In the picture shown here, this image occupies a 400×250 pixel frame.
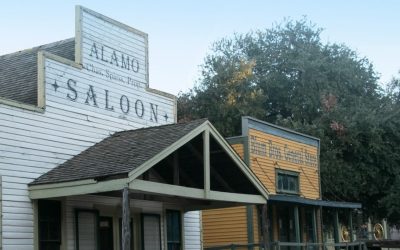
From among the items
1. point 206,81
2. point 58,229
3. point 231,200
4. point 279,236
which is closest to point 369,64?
point 206,81

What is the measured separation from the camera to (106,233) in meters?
14.6

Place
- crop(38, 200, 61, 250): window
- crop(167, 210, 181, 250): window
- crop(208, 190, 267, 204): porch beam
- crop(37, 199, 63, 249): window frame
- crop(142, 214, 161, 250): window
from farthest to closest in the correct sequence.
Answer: crop(167, 210, 181, 250): window, crop(142, 214, 161, 250): window, crop(208, 190, 267, 204): porch beam, crop(38, 200, 61, 250): window, crop(37, 199, 63, 249): window frame

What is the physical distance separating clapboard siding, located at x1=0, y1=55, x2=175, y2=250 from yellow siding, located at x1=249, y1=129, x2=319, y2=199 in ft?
21.6

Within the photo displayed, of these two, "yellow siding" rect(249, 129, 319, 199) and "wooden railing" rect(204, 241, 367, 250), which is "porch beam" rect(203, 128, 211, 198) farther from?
"yellow siding" rect(249, 129, 319, 199)

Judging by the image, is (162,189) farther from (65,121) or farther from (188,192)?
(65,121)

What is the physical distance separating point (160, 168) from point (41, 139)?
3601 mm

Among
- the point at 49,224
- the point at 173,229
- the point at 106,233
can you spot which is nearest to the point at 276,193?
the point at 173,229

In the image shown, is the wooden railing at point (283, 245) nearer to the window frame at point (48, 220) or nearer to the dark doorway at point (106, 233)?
the dark doorway at point (106, 233)

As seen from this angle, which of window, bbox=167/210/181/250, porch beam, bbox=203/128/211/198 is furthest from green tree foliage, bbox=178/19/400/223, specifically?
porch beam, bbox=203/128/211/198

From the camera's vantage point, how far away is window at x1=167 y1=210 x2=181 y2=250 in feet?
53.7

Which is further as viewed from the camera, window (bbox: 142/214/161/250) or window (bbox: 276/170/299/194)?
window (bbox: 276/170/299/194)

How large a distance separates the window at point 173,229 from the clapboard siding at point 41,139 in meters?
2.74

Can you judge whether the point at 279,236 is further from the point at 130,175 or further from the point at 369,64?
the point at 369,64

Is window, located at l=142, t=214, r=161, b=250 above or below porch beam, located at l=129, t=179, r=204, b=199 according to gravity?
below
